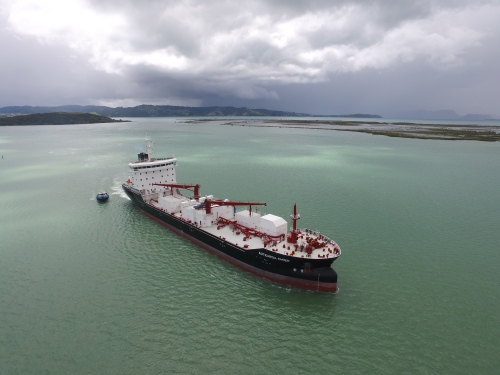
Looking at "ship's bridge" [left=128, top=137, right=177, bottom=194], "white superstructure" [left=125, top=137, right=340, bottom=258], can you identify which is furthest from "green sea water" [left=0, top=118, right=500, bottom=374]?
"ship's bridge" [left=128, top=137, right=177, bottom=194]

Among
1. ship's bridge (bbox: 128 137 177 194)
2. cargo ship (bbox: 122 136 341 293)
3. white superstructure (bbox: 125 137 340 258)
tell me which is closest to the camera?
cargo ship (bbox: 122 136 341 293)

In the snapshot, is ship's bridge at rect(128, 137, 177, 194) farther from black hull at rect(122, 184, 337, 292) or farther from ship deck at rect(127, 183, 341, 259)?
black hull at rect(122, 184, 337, 292)

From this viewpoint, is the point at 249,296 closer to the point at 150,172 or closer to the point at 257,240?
the point at 257,240

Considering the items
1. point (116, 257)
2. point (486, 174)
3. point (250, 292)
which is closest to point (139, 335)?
point (250, 292)

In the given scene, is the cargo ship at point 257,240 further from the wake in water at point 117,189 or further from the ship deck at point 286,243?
the wake in water at point 117,189

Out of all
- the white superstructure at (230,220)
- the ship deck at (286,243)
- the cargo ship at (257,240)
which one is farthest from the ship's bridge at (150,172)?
the ship deck at (286,243)

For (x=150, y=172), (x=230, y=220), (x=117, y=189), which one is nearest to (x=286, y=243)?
(x=230, y=220)
